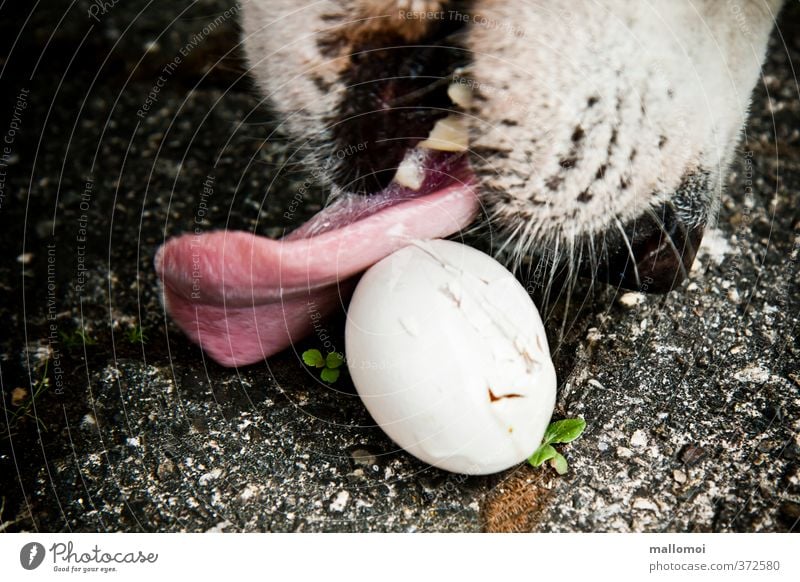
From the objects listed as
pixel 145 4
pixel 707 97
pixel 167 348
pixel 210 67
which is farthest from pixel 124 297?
pixel 145 4

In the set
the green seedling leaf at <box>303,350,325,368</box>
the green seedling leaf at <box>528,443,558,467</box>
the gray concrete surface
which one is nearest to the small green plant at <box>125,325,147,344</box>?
the gray concrete surface

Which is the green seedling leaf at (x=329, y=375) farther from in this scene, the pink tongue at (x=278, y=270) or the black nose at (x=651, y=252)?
the black nose at (x=651, y=252)

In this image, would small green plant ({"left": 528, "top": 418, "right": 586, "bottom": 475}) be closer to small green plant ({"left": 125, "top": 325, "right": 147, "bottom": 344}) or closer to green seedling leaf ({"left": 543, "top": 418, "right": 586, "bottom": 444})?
green seedling leaf ({"left": 543, "top": 418, "right": 586, "bottom": 444})

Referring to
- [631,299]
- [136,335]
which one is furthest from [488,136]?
[136,335]

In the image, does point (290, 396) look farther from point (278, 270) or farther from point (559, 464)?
point (559, 464)
